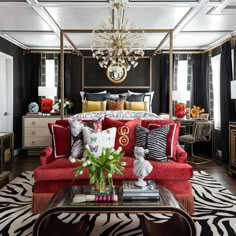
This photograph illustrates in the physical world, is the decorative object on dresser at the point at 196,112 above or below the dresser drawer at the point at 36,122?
above

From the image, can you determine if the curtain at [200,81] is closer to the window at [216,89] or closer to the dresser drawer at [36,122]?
the window at [216,89]

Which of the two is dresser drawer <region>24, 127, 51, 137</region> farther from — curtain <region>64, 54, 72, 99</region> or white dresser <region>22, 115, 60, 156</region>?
curtain <region>64, 54, 72, 99</region>

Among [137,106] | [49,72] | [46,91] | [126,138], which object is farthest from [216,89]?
[49,72]

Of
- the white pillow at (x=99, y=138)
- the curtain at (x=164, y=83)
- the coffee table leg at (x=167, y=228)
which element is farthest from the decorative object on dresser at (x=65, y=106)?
the coffee table leg at (x=167, y=228)

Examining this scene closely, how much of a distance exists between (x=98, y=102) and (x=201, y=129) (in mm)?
2222

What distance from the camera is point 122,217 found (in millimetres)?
3113

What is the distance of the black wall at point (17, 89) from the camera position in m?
6.77

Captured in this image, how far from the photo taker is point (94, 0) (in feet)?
12.9

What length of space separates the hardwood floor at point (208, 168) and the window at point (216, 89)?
1075 millimetres

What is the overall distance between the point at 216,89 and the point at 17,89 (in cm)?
459

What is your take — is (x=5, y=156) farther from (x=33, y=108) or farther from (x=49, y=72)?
(x=49, y=72)

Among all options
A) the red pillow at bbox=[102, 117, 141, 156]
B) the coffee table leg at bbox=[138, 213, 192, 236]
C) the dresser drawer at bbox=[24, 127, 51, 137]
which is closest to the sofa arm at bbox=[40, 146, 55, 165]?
the red pillow at bbox=[102, 117, 141, 156]

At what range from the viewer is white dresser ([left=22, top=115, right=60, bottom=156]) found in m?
6.84

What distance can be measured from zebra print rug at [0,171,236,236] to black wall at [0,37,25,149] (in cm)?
302
